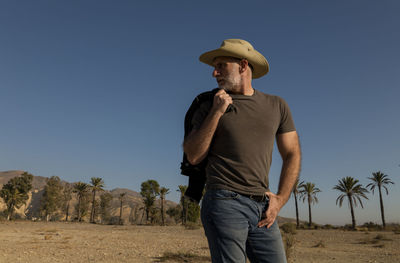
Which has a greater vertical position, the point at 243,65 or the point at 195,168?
the point at 243,65

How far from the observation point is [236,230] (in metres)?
1.86

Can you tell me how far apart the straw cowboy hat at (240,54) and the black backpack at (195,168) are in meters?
0.31

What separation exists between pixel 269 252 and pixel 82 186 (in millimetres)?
67706

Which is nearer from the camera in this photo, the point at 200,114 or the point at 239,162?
the point at 239,162

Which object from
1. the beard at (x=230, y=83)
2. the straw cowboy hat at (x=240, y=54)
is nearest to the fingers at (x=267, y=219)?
the beard at (x=230, y=83)

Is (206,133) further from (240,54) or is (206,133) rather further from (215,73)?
(240,54)

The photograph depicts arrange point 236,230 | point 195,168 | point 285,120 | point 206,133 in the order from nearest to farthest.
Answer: point 236,230
point 206,133
point 195,168
point 285,120

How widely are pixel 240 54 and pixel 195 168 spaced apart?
3.08ft

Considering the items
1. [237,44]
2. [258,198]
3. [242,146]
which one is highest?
[237,44]

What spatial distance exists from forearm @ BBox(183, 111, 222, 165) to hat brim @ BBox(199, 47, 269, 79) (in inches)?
23.1

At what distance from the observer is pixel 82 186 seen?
Result: 63.8m

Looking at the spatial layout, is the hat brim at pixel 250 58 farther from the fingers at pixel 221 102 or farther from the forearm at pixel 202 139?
the forearm at pixel 202 139

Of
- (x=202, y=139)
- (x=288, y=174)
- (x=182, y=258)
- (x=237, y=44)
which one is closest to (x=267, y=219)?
(x=288, y=174)

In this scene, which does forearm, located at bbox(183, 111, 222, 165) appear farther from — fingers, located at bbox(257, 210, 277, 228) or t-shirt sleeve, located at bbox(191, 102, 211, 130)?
fingers, located at bbox(257, 210, 277, 228)
